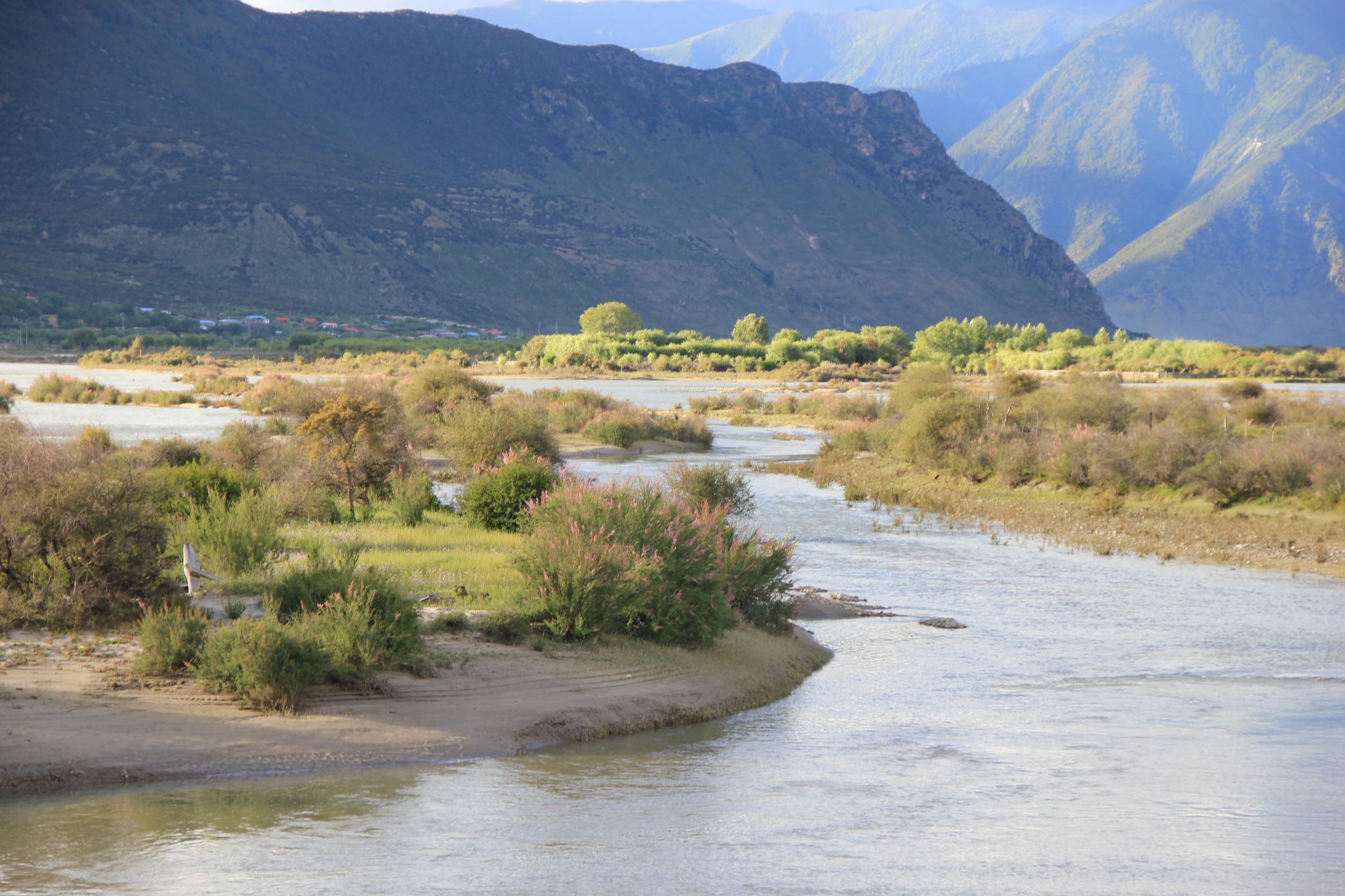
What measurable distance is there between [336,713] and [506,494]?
8.73 metres

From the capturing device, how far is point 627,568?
14.1 metres

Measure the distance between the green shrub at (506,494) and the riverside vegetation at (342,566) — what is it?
3 cm

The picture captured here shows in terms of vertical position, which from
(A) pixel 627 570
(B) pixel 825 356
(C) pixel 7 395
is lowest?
(A) pixel 627 570

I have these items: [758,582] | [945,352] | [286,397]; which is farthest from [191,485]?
[945,352]

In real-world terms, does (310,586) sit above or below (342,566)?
below

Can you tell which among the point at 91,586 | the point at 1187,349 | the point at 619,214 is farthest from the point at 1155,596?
the point at 619,214

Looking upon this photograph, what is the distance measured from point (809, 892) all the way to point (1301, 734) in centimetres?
676

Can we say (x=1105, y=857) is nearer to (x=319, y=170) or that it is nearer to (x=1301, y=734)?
(x=1301, y=734)

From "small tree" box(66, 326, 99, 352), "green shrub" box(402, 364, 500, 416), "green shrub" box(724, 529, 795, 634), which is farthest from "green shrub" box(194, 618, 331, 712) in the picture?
"small tree" box(66, 326, 99, 352)

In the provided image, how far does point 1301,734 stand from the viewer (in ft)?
42.6

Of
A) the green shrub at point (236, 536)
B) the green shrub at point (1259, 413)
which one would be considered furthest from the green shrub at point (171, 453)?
the green shrub at point (1259, 413)

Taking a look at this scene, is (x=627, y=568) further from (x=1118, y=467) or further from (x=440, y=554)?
(x=1118, y=467)

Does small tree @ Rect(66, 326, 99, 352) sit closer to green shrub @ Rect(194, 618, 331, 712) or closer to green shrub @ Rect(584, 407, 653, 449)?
green shrub @ Rect(584, 407, 653, 449)

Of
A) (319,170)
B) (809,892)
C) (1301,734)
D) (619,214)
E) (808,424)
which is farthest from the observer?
(619,214)
